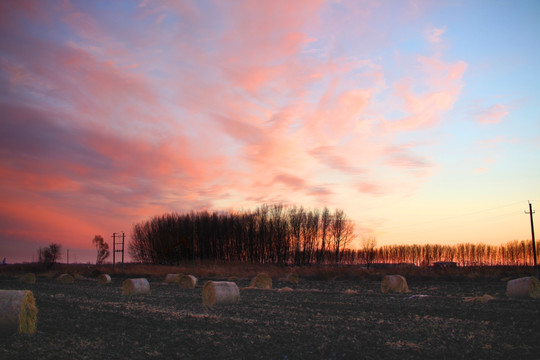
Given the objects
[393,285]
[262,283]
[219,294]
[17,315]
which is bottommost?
[262,283]

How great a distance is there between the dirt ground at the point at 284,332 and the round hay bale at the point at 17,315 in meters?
0.33

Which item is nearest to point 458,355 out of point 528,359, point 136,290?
point 528,359

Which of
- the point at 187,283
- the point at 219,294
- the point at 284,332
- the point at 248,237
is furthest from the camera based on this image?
the point at 248,237

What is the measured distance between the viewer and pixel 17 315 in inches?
534

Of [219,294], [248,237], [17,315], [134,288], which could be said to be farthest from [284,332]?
[248,237]

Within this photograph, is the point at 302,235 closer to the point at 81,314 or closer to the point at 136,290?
the point at 136,290

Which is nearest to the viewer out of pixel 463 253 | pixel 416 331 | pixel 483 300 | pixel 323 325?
pixel 416 331

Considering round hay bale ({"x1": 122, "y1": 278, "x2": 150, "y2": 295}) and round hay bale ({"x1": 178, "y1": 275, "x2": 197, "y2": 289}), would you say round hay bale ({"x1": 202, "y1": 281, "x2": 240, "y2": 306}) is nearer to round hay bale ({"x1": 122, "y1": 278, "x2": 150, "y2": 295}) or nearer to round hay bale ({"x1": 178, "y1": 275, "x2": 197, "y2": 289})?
round hay bale ({"x1": 122, "y1": 278, "x2": 150, "y2": 295})

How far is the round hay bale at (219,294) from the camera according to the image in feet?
68.7

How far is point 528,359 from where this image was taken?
10125mm

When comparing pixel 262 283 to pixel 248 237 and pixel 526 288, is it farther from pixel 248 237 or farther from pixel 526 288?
pixel 248 237

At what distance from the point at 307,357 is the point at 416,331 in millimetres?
4550

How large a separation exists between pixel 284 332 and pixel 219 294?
8.22 metres

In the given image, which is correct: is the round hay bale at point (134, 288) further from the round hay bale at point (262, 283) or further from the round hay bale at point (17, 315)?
the round hay bale at point (17, 315)
